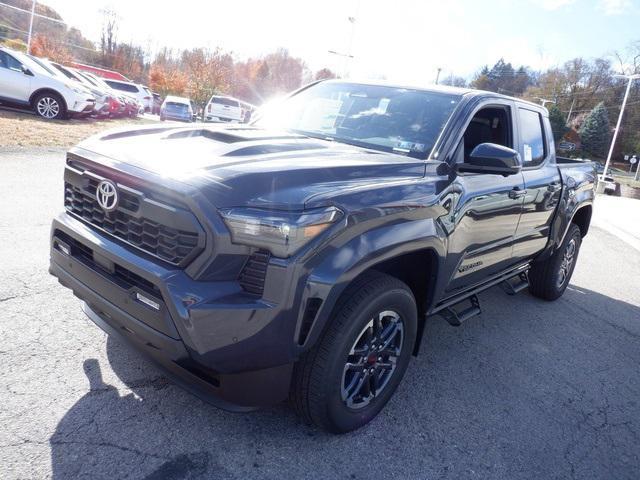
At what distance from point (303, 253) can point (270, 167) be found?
0.48 metres

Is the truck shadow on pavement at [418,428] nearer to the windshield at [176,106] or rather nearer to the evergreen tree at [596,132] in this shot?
the windshield at [176,106]

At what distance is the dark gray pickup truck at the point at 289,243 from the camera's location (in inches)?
83.9

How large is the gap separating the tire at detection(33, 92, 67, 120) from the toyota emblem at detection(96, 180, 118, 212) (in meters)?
13.3

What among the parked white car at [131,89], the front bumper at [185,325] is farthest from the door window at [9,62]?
the parked white car at [131,89]

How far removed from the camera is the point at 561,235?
520 cm

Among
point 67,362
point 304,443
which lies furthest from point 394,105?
point 67,362

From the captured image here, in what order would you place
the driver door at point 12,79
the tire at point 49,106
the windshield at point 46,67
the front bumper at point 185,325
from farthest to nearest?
1. the windshield at point 46,67
2. the tire at point 49,106
3. the driver door at point 12,79
4. the front bumper at point 185,325

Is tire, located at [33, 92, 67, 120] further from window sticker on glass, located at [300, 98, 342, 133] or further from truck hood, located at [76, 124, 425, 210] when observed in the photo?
truck hood, located at [76, 124, 425, 210]

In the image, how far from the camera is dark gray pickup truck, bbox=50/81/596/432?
2.13 m

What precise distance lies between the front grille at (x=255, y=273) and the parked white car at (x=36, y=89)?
536 inches

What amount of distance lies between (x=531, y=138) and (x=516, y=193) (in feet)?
3.10

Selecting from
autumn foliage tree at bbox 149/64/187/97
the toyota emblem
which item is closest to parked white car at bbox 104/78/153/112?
autumn foliage tree at bbox 149/64/187/97

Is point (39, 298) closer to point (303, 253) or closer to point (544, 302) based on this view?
point (303, 253)

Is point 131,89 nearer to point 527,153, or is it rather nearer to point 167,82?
point 167,82
